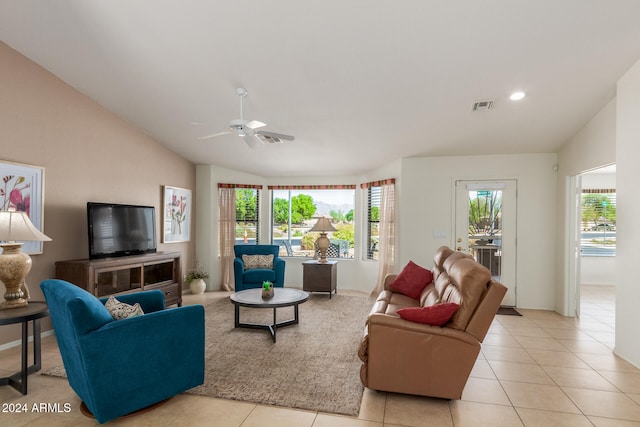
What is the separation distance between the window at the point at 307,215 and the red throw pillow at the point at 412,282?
2.64 m

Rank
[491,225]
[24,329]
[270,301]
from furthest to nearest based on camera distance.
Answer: [491,225], [270,301], [24,329]

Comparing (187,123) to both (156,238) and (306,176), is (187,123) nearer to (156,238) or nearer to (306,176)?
(156,238)

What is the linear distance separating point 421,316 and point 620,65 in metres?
2.98

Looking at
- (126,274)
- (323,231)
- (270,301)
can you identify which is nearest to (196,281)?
(126,274)

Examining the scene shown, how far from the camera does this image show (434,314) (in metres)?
2.52

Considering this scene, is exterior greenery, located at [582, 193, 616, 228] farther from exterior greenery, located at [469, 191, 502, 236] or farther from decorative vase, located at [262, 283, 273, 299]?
decorative vase, located at [262, 283, 273, 299]

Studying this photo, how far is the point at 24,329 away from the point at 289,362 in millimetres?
2091

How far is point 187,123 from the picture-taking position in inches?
188

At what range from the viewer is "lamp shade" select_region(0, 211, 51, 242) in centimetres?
281

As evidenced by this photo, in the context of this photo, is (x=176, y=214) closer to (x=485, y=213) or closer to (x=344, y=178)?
(x=344, y=178)

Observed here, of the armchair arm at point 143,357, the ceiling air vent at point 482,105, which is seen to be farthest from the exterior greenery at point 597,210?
the armchair arm at point 143,357

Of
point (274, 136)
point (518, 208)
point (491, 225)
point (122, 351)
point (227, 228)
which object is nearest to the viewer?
point (122, 351)

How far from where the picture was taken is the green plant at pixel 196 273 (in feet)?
20.4

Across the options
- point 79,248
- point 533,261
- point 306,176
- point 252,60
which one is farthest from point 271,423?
point 306,176
